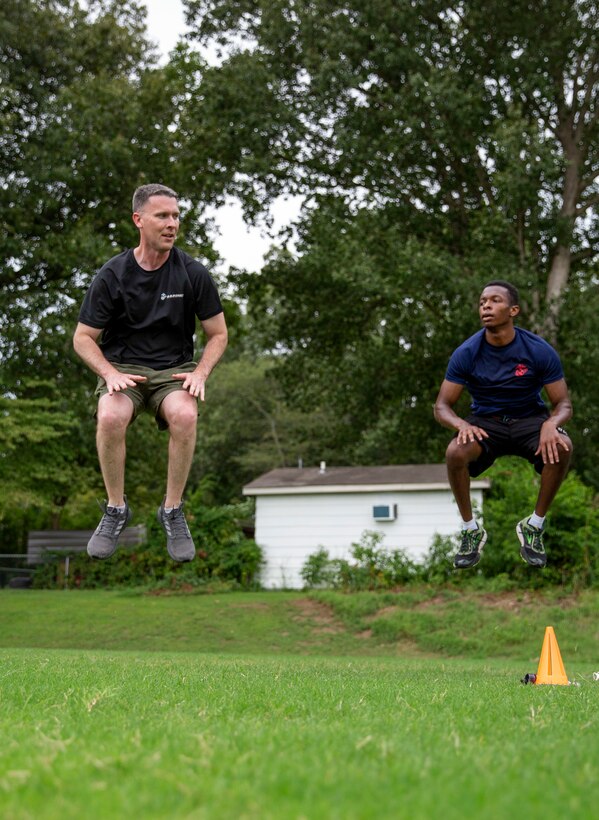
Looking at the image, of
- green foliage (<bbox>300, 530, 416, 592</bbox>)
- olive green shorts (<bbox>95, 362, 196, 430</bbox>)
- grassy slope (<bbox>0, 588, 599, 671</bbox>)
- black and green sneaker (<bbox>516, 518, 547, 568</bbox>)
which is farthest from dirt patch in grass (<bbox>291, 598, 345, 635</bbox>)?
olive green shorts (<bbox>95, 362, 196, 430</bbox>)

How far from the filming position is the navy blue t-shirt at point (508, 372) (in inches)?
354

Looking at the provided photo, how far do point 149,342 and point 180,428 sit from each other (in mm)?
756

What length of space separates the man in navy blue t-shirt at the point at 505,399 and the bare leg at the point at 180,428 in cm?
261

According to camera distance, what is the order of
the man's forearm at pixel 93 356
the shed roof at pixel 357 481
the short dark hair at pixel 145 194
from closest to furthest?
the man's forearm at pixel 93 356 → the short dark hair at pixel 145 194 → the shed roof at pixel 357 481

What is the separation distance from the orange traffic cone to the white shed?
18532 millimetres

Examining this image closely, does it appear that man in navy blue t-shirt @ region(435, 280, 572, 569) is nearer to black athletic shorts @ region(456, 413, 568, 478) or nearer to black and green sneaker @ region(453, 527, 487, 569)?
black athletic shorts @ region(456, 413, 568, 478)

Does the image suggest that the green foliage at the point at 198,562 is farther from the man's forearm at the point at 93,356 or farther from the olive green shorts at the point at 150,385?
the man's forearm at the point at 93,356

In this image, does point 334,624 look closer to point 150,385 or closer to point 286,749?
point 150,385

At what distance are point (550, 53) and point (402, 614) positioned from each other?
1655 cm

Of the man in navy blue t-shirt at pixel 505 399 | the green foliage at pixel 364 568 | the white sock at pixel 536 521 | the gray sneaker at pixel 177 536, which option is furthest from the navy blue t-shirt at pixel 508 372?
the green foliage at pixel 364 568

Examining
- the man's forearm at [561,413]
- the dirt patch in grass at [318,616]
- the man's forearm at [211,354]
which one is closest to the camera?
the man's forearm at [211,354]

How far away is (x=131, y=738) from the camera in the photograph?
3.30m

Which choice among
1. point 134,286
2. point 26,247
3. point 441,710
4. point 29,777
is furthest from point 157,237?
point 26,247

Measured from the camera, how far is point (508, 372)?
9086mm
